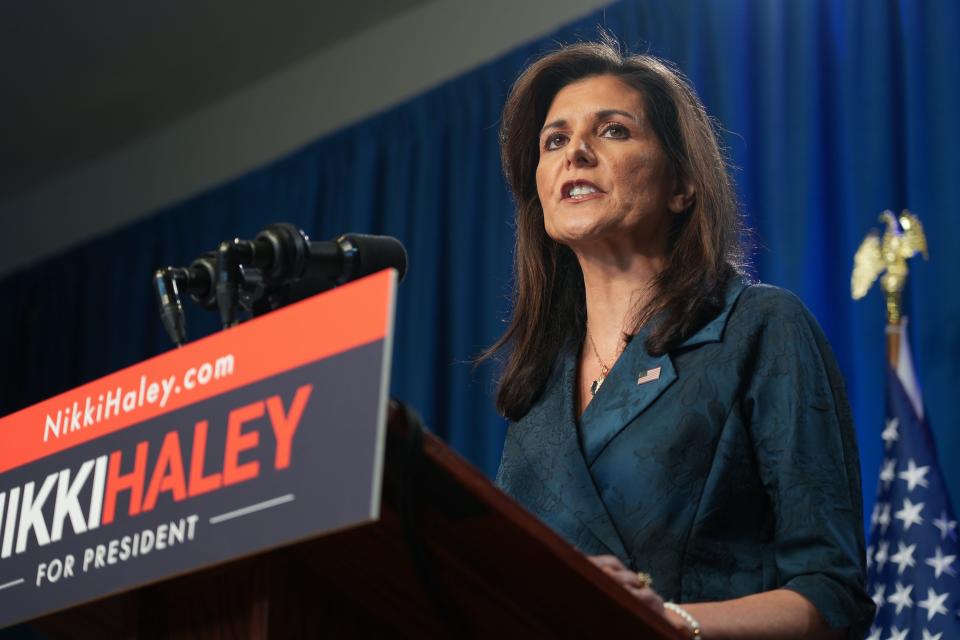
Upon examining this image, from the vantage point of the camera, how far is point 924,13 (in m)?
3.35

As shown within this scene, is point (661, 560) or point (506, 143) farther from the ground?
point (506, 143)

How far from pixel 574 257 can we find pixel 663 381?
0.41m

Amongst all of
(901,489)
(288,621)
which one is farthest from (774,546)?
(901,489)

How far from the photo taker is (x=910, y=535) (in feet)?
9.10

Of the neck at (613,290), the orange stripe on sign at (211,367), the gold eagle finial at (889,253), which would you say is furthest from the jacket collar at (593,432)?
the gold eagle finial at (889,253)

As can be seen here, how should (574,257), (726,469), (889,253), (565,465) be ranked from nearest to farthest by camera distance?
(726,469) < (565,465) < (574,257) < (889,253)

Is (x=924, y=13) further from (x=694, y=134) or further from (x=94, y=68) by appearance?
(x=94, y=68)

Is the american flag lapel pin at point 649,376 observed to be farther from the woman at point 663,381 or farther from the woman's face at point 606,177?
the woman's face at point 606,177

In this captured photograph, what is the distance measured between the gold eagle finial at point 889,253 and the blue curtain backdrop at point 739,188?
1.8 inches

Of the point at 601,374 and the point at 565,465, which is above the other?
the point at 601,374

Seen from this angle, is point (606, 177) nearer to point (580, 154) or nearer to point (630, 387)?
point (580, 154)

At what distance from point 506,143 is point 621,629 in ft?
3.61

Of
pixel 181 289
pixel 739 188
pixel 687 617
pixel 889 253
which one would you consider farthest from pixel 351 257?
pixel 739 188

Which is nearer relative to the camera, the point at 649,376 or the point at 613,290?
the point at 649,376
